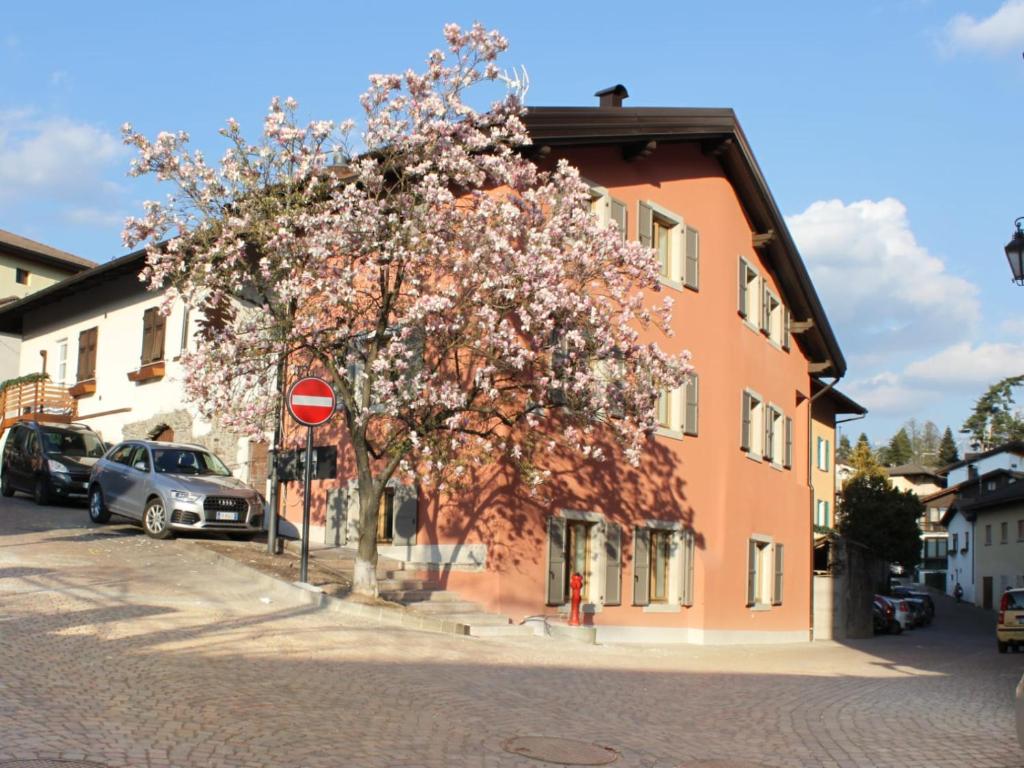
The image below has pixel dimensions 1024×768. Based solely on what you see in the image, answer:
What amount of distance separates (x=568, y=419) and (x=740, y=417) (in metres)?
8.77

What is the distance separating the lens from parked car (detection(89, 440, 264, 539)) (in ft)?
62.5

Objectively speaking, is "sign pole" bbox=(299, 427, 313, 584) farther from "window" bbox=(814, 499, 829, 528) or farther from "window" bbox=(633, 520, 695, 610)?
"window" bbox=(814, 499, 829, 528)

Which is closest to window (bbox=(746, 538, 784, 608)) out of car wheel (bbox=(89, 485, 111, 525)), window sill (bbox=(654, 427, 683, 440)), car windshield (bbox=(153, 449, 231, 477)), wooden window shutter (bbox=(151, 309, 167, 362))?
window sill (bbox=(654, 427, 683, 440))

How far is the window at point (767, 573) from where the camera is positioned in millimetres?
26453

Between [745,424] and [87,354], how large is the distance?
1728cm

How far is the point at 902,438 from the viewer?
534ft

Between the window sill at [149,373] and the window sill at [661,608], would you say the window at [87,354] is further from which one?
the window sill at [661,608]

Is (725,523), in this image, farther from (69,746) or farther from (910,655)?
(69,746)

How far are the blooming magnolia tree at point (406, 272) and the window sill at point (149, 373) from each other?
11073 millimetres

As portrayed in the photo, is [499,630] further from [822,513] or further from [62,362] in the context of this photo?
[822,513]

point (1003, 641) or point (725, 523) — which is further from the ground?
point (725, 523)

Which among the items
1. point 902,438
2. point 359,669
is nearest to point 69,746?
point 359,669

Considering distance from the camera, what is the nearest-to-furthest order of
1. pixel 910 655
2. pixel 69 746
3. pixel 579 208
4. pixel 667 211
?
pixel 69 746
pixel 579 208
pixel 667 211
pixel 910 655

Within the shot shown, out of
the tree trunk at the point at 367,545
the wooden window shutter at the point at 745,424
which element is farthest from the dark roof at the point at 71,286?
the wooden window shutter at the point at 745,424
